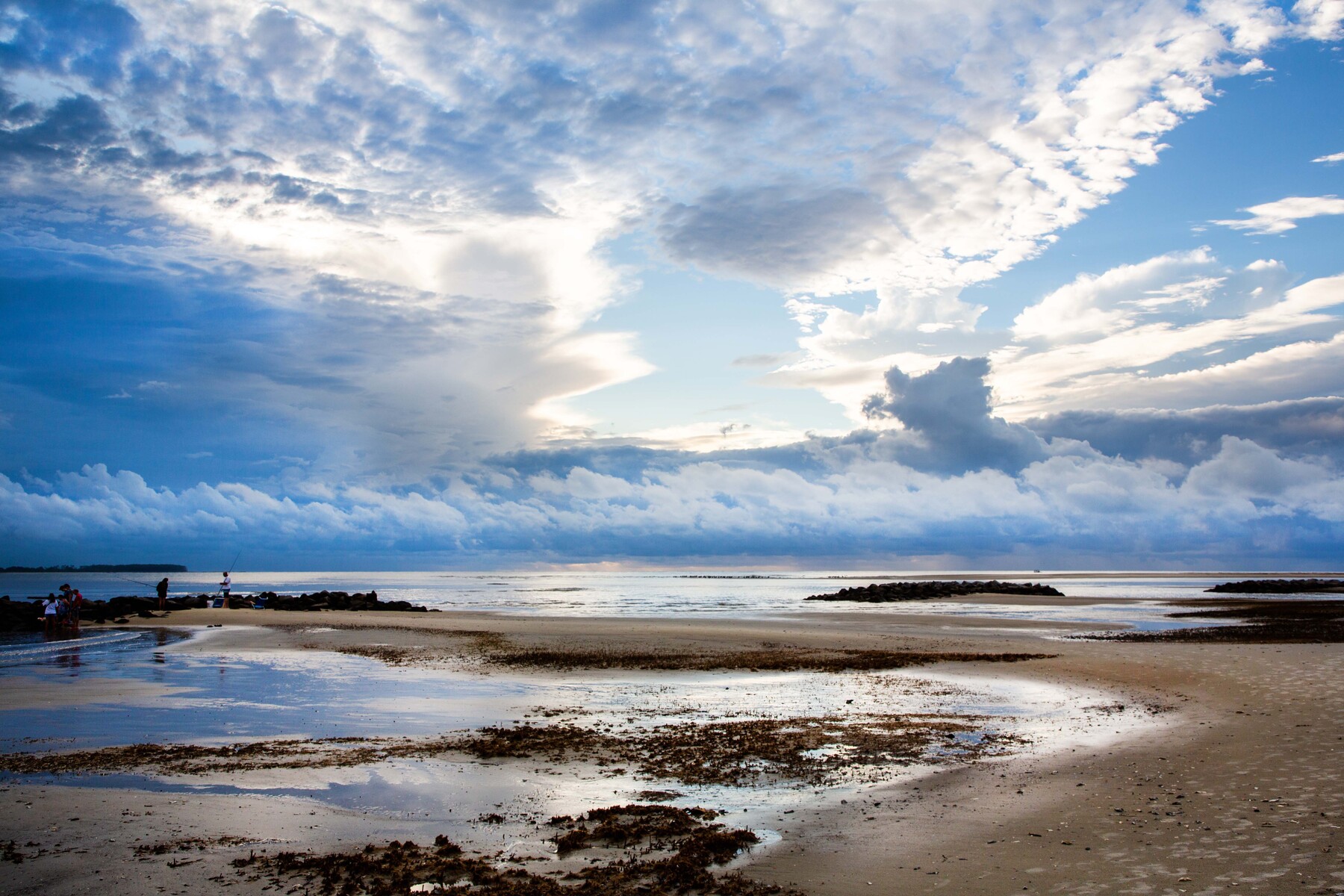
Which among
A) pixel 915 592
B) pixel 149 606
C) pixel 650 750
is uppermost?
pixel 650 750

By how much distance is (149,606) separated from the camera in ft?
169

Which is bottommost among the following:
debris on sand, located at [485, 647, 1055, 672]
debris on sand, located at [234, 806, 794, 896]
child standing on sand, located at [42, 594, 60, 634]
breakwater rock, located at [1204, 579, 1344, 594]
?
breakwater rock, located at [1204, 579, 1344, 594]

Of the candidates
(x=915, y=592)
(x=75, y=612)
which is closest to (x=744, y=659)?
(x=75, y=612)

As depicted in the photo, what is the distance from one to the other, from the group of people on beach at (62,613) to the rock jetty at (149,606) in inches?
50.4

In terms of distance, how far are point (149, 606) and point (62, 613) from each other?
1244cm

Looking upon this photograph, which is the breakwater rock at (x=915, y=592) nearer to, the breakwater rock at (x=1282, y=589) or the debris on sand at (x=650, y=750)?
the breakwater rock at (x=1282, y=589)

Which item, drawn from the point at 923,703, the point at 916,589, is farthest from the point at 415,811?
the point at 916,589

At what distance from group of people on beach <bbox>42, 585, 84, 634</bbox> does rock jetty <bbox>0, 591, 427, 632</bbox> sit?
128cm

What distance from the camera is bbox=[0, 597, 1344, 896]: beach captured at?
7.51m

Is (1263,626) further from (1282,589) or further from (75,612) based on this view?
(1282,589)

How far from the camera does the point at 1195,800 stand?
9.72m

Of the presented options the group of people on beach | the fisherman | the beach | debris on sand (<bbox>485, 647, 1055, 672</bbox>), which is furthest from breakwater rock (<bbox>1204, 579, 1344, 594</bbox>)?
the group of people on beach

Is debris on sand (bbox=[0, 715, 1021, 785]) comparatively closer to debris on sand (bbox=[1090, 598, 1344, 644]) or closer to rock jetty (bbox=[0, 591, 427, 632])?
debris on sand (bbox=[1090, 598, 1344, 644])

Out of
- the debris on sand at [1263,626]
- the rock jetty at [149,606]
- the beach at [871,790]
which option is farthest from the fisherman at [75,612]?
the debris on sand at [1263,626]
